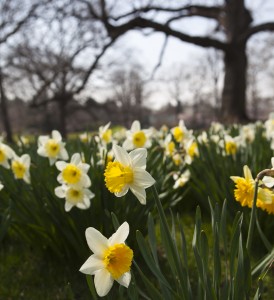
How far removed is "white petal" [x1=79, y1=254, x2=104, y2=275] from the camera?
0.81 meters

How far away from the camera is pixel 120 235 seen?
2.74 ft

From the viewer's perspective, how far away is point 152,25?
27.4 ft

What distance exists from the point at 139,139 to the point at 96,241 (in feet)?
4.08

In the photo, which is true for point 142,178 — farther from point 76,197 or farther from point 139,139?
point 139,139

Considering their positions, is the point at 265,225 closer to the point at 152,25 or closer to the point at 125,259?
the point at 125,259

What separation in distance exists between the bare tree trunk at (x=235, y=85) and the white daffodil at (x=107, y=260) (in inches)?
323

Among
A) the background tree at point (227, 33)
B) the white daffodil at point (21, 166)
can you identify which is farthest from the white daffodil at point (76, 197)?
the background tree at point (227, 33)

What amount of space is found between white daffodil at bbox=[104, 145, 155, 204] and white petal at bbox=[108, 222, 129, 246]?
13 cm

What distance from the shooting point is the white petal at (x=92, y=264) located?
813mm

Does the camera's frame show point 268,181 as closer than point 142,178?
No

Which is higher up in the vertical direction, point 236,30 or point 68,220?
point 236,30

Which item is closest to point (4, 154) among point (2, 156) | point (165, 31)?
point (2, 156)

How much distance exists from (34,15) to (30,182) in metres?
11.1

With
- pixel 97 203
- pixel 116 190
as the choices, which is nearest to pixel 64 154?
pixel 97 203
